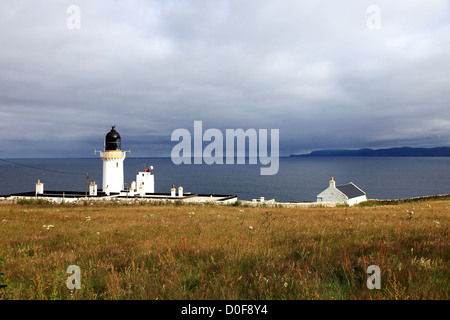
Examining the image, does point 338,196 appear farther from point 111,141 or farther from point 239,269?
point 239,269

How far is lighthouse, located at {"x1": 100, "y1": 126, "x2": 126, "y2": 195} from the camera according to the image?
183 ft

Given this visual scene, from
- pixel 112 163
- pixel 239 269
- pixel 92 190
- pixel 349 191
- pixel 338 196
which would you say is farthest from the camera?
pixel 112 163

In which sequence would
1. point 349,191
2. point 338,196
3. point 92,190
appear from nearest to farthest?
point 92,190
point 338,196
point 349,191

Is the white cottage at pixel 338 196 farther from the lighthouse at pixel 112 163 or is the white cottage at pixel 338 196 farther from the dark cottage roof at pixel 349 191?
the lighthouse at pixel 112 163

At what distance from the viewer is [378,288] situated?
362 centimetres

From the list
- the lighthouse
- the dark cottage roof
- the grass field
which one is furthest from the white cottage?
the grass field

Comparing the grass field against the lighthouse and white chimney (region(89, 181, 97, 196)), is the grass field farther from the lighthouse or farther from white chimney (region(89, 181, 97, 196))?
the lighthouse

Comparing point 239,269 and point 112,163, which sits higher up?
point 112,163

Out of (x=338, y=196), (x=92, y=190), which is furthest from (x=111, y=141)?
(x=338, y=196)

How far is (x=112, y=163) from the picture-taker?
2206 inches

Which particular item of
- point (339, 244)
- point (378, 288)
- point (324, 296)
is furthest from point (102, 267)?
point (339, 244)

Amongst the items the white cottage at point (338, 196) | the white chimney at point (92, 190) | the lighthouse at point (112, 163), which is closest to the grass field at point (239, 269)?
the white chimney at point (92, 190)
